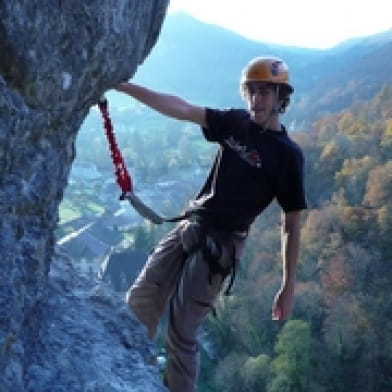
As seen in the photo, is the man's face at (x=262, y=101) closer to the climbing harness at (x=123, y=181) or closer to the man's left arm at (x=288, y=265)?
the man's left arm at (x=288, y=265)

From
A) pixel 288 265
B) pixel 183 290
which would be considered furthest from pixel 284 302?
pixel 183 290

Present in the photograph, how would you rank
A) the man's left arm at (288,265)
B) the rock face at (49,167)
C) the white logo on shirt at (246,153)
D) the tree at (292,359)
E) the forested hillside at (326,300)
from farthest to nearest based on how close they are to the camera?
1. the forested hillside at (326,300)
2. the tree at (292,359)
3. the man's left arm at (288,265)
4. the white logo on shirt at (246,153)
5. the rock face at (49,167)

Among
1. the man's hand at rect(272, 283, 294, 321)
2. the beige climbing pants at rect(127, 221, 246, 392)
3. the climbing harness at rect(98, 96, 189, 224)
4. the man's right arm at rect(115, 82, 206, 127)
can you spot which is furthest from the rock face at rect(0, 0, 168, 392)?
the man's hand at rect(272, 283, 294, 321)

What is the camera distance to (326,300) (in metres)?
37.1

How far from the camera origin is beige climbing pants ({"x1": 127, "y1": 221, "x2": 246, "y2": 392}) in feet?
14.6

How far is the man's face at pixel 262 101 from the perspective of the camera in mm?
4348

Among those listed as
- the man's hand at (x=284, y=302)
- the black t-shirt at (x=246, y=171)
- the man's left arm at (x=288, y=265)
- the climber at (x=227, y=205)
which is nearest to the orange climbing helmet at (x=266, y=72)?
the climber at (x=227, y=205)

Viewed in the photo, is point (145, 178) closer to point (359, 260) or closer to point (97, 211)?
point (97, 211)

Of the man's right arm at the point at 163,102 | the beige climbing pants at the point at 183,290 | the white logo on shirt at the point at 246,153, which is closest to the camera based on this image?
the man's right arm at the point at 163,102

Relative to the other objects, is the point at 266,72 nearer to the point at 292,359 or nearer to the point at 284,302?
the point at 284,302

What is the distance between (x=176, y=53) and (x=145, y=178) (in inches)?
2877

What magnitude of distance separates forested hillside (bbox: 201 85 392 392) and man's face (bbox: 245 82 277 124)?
27.8m

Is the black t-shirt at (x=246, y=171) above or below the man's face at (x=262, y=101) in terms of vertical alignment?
below

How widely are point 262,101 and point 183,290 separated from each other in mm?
1372
